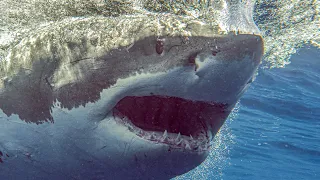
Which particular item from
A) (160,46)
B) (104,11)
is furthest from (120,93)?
(104,11)

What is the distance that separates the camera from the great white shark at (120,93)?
1.58 metres

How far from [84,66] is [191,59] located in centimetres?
69

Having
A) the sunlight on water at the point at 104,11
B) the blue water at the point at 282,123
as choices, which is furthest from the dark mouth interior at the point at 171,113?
the blue water at the point at 282,123

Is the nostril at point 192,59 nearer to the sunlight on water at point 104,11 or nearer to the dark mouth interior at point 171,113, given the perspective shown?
the sunlight on water at point 104,11

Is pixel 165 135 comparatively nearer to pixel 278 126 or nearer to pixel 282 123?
pixel 282 123

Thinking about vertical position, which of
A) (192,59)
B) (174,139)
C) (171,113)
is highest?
(192,59)

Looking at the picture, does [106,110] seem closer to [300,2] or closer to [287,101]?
[300,2]

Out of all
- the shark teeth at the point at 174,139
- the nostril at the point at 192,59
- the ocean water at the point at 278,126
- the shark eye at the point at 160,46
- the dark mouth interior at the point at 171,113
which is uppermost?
the shark eye at the point at 160,46

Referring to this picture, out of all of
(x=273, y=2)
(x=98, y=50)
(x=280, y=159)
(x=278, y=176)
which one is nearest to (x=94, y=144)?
(x=98, y=50)

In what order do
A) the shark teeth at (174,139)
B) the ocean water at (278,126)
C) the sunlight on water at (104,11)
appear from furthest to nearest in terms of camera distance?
the ocean water at (278,126) < the shark teeth at (174,139) < the sunlight on water at (104,11)

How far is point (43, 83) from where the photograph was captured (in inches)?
74.7

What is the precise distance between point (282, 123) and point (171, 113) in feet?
51.2

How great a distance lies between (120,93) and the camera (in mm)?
1720

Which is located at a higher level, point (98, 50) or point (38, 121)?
point (98, 50)
